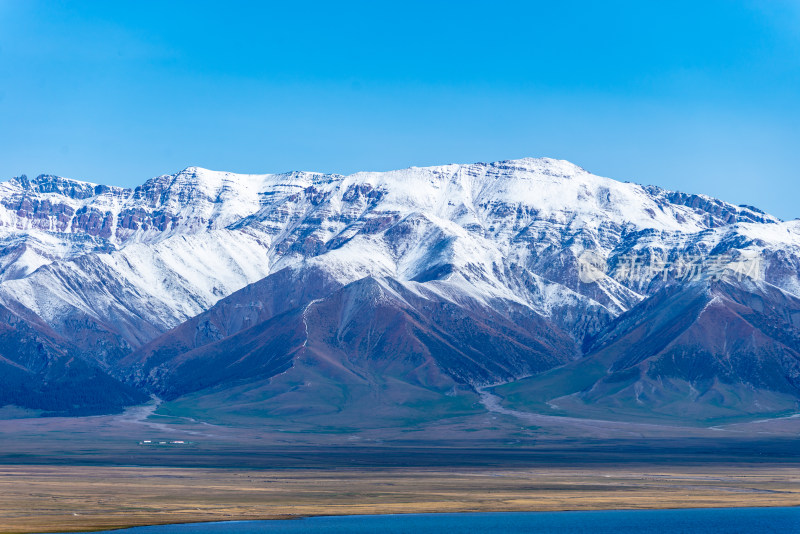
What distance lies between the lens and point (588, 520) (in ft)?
579

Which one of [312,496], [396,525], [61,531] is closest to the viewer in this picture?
[61,531]

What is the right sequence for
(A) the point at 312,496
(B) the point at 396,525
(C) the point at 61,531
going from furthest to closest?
(A) the point at 312,496
(B) the point at 396,525
(C) the point at 61,531

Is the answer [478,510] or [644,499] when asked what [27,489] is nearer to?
[478,510]

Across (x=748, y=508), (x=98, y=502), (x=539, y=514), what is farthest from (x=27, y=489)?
(x=748, y=508)

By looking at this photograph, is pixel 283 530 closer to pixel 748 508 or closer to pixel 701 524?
pixel 701 524

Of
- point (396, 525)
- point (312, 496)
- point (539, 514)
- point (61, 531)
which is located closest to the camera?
point (61, 531)

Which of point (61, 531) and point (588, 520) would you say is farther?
point (588, 520)

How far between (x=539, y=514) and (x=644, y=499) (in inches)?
923

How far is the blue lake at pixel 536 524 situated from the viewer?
164875 mm

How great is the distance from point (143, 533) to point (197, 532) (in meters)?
6.44

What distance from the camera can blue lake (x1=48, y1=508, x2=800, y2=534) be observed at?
165 m

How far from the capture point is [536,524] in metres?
172

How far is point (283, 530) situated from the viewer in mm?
164375

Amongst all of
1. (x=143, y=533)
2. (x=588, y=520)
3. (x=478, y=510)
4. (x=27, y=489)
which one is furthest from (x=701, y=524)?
(x=27, y=489)
